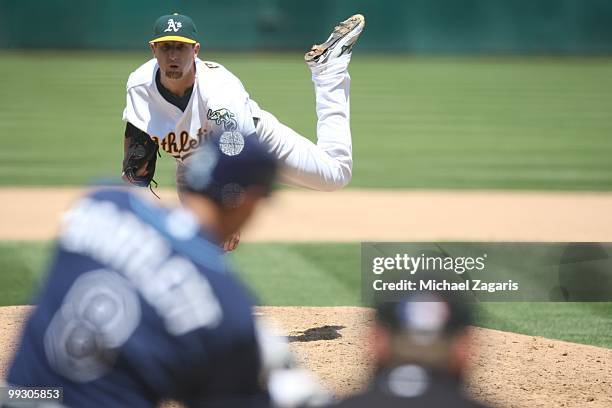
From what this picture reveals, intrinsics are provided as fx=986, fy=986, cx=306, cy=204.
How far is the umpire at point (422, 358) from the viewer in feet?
6.26

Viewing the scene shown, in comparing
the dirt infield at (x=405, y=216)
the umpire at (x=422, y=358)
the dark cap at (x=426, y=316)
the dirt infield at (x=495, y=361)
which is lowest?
the dirt infield at (x=495, y=361)

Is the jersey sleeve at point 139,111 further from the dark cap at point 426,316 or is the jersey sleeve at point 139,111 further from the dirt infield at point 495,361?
the dark cap at point 426,316

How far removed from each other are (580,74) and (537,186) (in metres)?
14.6

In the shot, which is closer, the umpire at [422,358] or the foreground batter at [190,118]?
the umpire at [422,358]

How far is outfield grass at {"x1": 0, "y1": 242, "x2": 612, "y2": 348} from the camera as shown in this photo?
6.41 meters

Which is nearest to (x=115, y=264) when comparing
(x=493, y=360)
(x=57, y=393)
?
(x=57, y=393)

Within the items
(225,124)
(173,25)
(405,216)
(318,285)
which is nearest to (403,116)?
(405,216)

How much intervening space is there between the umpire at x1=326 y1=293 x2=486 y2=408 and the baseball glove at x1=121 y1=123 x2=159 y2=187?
3.79 m

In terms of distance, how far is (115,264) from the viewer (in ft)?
7.27

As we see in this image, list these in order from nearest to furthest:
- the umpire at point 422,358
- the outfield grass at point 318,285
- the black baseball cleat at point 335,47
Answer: the umpire at point 422,358 → the black baseball cleat at point 335,47 → the outfield grass at point 318,285

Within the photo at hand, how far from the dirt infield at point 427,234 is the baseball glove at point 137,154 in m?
1.16

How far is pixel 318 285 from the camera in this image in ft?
24.5

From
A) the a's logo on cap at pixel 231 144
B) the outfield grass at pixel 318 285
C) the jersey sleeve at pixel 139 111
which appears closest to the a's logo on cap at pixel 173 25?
the jersey sleeve at pixel 139 111

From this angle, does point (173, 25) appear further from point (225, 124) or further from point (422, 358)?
point (422, 358)
